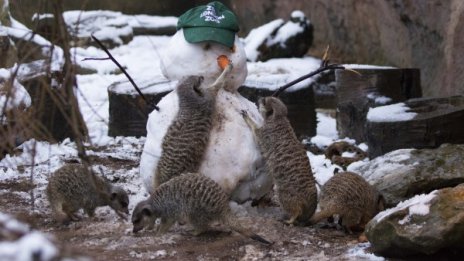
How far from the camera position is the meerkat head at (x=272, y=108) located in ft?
16.1

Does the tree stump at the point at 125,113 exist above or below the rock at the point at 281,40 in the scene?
below

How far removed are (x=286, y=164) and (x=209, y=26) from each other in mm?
1034

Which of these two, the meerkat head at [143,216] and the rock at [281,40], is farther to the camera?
the rock at [281,40]

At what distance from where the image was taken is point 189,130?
481 centimetres

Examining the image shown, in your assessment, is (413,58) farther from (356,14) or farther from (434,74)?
(356,14)

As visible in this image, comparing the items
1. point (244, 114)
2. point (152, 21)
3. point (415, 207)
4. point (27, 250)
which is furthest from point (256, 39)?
point (27, 250)

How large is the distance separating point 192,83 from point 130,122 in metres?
2.52

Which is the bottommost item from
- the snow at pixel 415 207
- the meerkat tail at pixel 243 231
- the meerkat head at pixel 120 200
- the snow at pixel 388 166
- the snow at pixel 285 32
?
the meerkat tail at pixel 243 231

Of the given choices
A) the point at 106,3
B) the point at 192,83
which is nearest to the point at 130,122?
the point at 192,83

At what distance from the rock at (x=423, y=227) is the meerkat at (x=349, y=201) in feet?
1.59

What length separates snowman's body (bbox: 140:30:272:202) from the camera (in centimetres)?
482

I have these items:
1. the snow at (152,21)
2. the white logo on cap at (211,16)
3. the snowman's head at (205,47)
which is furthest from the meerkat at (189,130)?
→ the snow at (152,21)

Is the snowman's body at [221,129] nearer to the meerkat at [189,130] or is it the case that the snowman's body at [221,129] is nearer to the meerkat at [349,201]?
the meerkat at [189,130]

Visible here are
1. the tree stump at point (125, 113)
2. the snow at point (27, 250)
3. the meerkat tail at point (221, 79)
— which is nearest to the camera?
the snow at point (27, 250)
